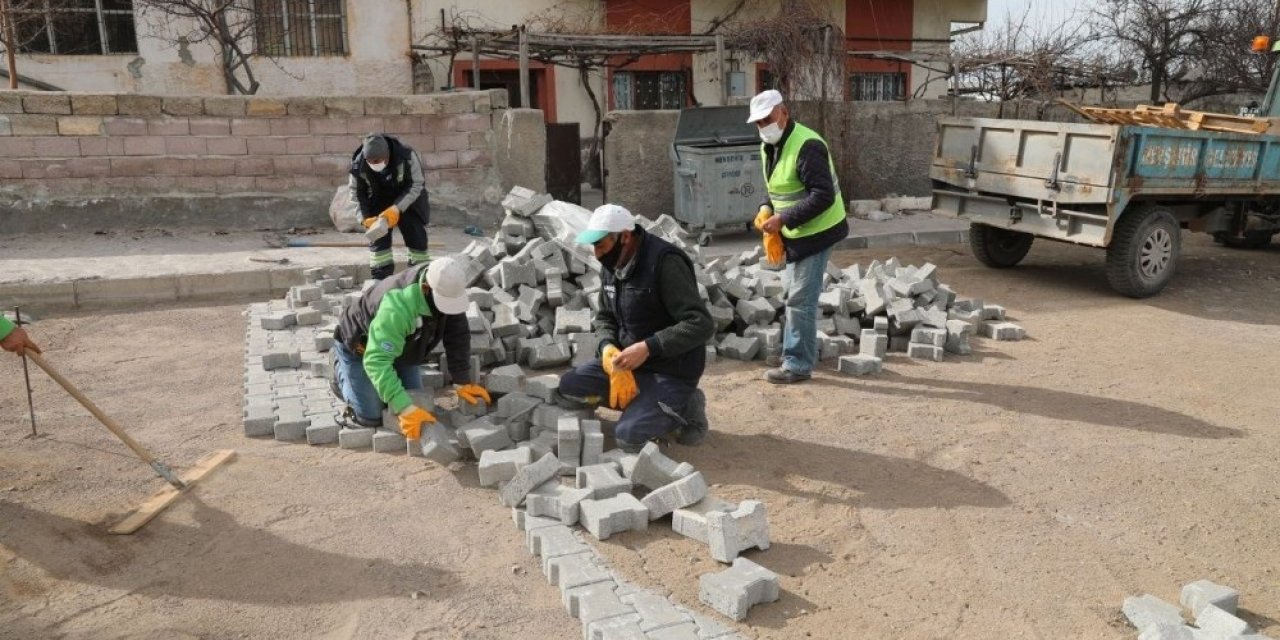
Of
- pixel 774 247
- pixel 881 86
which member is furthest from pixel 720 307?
pixel 881 86

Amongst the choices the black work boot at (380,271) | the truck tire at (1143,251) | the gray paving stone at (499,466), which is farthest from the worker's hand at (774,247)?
the truck tire at (1143,251)

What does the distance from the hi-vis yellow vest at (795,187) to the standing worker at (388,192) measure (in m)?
3.05

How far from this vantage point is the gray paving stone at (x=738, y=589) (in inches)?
132

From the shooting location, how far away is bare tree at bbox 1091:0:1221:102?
19.1m

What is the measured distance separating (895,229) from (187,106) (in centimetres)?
862

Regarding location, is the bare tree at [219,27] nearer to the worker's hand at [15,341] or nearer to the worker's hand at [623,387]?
the worker's hand at [15,341]

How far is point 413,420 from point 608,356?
103 centimetres

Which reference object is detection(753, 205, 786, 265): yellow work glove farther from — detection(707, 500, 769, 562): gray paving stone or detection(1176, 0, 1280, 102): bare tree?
detection(1176, 0, 1280, 102): bare tree

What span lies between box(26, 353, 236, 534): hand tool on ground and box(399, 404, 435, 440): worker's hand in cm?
98

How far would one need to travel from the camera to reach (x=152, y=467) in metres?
4.45

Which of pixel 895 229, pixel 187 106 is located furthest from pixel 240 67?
pixel 895 229

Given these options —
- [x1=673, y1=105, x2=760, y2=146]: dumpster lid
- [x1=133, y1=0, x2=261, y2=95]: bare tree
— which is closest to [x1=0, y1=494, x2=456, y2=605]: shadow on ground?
[x1=673, y1=105, x2=760, y2=146]: dumpster lid

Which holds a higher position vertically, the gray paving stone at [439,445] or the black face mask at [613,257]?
the black face mask at [613,257]

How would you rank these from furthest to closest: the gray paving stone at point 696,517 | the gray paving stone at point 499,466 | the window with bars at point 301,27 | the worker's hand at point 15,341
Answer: the window with bars at point 301,27
the gray paving stone at point 499,466
the worker's hand at point 15,341
the gray paving stone at point 696,517
